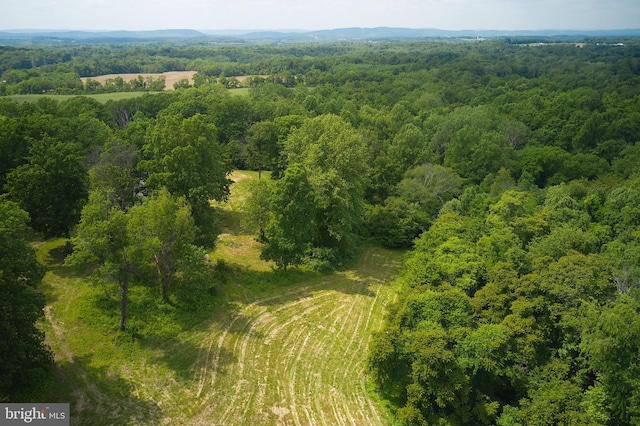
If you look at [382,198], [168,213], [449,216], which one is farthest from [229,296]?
[382,198]

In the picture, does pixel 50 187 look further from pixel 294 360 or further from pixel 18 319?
pixel 294 360

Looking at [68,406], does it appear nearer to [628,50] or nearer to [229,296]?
[229,296]

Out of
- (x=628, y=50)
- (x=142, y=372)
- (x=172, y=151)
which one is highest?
(x=628, y=50)

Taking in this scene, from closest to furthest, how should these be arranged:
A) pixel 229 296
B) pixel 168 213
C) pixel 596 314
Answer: pixel 596 314 → pixel 168 213 → pixel 229 296

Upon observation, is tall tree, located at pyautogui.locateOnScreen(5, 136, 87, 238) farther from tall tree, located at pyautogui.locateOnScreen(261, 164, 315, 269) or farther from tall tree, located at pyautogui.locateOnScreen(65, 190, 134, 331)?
tall tree, located at pyautogui.locateOnScreen(261, 164, 315, 269)

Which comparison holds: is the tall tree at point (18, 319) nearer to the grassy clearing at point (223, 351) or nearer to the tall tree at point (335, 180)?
the grassy clearing at point (223, 351)

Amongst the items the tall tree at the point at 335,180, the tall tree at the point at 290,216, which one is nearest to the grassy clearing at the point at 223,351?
the tall tree at the point at 290,216

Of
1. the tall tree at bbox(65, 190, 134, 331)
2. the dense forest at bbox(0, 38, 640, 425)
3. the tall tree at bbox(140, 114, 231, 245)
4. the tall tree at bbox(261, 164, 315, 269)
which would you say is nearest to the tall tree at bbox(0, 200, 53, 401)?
the dense forest at bbox(0, 38, 640, 425)
